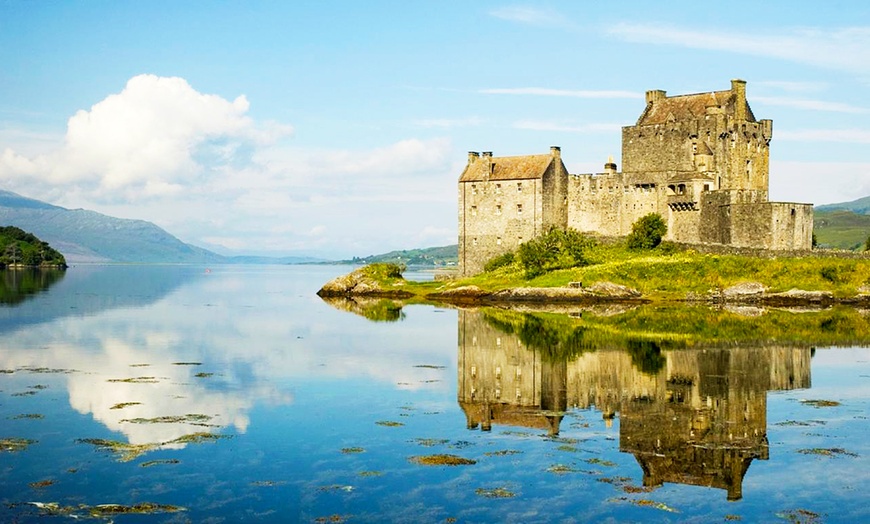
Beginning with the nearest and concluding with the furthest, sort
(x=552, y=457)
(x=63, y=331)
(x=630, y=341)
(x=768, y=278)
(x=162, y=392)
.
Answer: (x=552, y=457) < (x=162, y=392) < (x=630, y=341) < (x=63, y=331) < (x=768, y=278)

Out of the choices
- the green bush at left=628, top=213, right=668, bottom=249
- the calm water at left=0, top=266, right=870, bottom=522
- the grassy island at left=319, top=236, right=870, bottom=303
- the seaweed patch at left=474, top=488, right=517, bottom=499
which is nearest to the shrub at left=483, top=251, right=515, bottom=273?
the grassy island at left=319, top=236, right=870, bottom=303

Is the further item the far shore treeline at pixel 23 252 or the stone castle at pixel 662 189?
the far shore treeline at pixel 23 252

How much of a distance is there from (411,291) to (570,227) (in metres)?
15.7

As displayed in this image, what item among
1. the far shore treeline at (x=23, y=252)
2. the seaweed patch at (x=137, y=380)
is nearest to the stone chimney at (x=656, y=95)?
the seaweed patch at (x=137, y=380)

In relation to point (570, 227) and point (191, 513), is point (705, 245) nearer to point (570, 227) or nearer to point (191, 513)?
point (570, 227)

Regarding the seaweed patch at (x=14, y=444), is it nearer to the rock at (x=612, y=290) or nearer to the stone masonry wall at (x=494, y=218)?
the rock at (x=612, y=290)

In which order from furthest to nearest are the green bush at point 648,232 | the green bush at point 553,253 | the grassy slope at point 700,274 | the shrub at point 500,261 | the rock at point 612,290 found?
the shrub at point 500,261
the green bush at point 648,232
the green bush at point 553,253
the rock at point 612,290
the grassy slope at point 700,274

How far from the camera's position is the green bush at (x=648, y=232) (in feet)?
255

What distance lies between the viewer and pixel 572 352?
38.0 meters

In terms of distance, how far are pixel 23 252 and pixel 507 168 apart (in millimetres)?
130295

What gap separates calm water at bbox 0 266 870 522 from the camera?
17.6 metres

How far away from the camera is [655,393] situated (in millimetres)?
28609

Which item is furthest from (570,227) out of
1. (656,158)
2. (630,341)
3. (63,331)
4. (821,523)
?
(821,523)

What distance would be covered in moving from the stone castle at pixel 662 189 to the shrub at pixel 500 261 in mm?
1060
